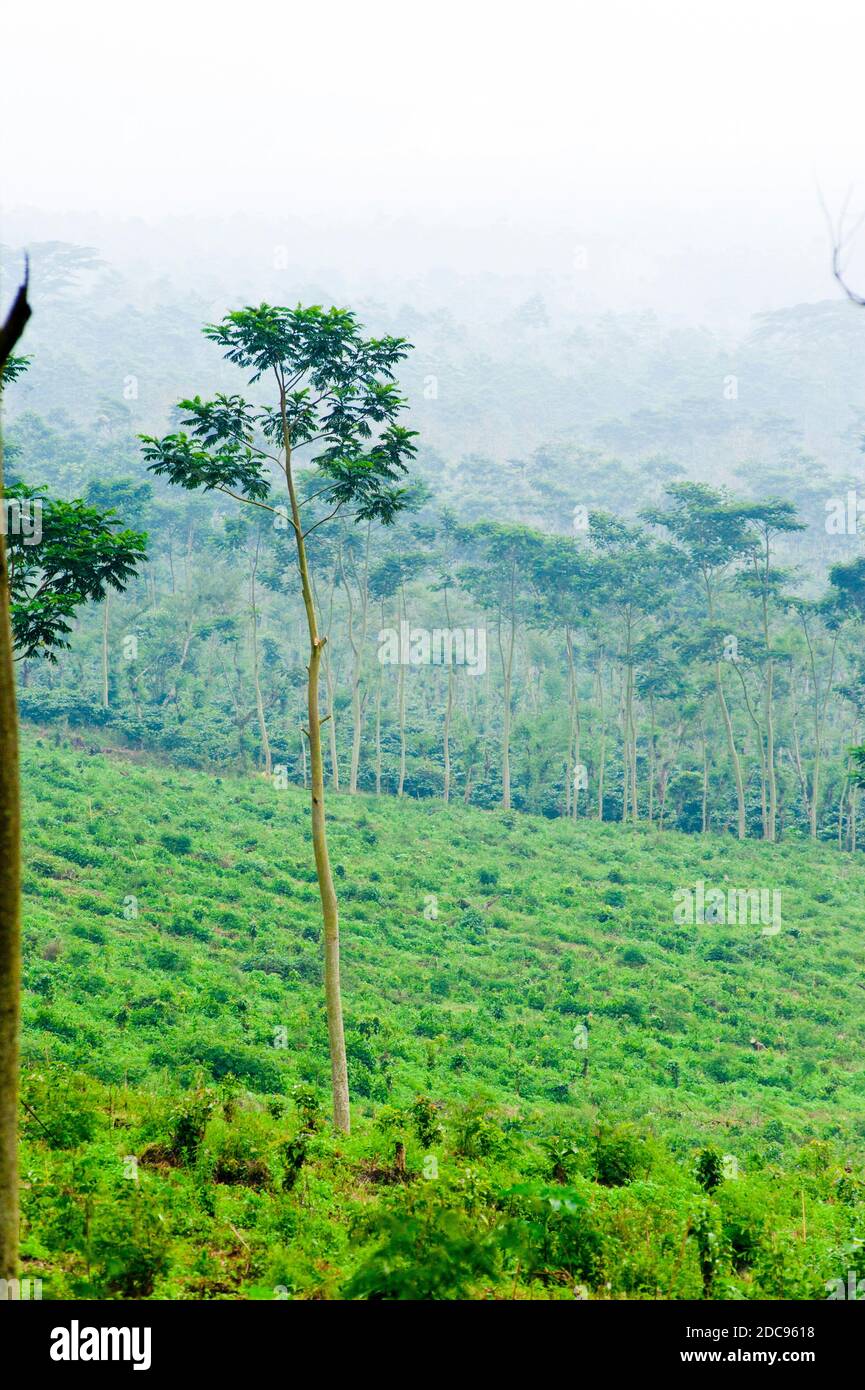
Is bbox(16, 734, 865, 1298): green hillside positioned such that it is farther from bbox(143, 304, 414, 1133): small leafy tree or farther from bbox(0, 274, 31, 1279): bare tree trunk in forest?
bbox(143, 304, 414, 1133): small leafy tree

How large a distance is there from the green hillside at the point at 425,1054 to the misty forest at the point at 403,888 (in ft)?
0.19

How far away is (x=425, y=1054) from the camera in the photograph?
14.7 m

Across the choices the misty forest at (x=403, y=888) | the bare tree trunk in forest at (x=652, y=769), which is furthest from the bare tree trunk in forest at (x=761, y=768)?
the bare tree trunk in forest at (x=652, y=769)

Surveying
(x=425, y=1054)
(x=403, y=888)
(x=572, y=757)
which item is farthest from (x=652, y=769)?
(x=425, y=1054)

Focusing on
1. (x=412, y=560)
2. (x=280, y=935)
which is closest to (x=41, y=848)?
(x=280, y=935)

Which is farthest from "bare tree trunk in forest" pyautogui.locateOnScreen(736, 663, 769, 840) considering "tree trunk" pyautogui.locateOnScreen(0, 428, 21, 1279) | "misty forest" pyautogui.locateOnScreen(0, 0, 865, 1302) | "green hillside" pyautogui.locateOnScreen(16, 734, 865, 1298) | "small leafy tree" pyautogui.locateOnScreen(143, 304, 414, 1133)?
"tree trunk" pyautogui.locateOnScreen(0, 428, 21, 1279)

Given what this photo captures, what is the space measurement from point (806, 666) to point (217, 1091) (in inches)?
1574

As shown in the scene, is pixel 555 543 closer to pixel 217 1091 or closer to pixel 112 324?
pixel 217 1091

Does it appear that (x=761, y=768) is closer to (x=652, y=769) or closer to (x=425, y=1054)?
(x=652, y=769)

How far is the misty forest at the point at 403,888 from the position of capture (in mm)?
6020

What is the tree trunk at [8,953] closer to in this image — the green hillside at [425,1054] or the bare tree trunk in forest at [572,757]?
the green hillside at [425,1054]

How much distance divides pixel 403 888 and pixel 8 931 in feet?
70.7

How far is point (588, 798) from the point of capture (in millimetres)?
40156
